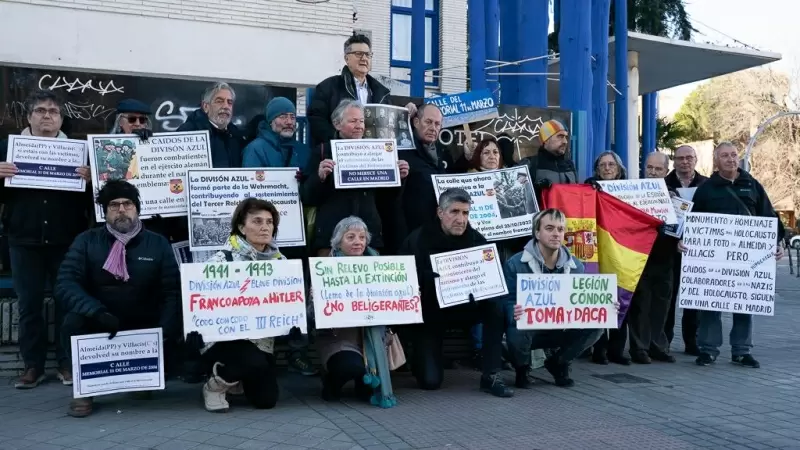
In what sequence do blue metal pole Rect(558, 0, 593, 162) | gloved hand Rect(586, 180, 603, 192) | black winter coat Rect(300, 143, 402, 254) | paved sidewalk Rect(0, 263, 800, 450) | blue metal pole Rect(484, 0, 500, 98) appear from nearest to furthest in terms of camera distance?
1. paved sidewalk Rect(0, 263, 800, 450)
2. black winter coat Rect(300, 143, 402, 254)
3. gloved hand Rect(586, 180, 603, 192)
4. blue metal pole Rect(558, 0, 593, 162)
5. blue metal pole Rect(484, 0, 500, 98)

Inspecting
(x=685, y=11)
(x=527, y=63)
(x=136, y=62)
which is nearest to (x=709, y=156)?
(x=685, y=11)

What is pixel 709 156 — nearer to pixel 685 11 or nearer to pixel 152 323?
pixel 685 11

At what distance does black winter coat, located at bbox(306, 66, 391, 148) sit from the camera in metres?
7.03

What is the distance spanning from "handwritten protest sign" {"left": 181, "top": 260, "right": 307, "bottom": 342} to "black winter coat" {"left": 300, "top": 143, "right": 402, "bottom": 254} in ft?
2.54

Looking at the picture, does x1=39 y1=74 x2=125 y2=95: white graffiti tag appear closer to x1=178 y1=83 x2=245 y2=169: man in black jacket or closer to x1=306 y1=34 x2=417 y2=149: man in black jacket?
x1=178 y1=83 x2=245 y2=169: man in black jacket

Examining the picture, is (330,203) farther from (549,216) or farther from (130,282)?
(549,216)

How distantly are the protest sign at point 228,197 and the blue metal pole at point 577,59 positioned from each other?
656 centimetres

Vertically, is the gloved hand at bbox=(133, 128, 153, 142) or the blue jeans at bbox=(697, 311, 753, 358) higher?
the gloved hand at bbox=(133, 128, 153, 142)

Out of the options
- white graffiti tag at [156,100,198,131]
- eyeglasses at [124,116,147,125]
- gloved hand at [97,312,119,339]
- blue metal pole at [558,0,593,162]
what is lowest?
gloved hand at [97,312,119,339]

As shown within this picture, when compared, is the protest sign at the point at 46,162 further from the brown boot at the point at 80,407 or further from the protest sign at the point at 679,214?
the protest sign at the point at 679,214

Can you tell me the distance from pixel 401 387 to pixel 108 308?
2.40 metres

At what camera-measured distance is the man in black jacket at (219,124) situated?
273 inches

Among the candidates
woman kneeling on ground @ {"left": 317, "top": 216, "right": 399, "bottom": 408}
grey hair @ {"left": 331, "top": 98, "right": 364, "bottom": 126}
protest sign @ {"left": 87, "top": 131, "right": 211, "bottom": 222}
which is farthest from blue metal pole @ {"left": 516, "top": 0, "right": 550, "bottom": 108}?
woman kneeling on ground @ {"left": 317, "top": 216, "right": 399, "bottom": 408}

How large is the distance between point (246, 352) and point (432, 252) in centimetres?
168
